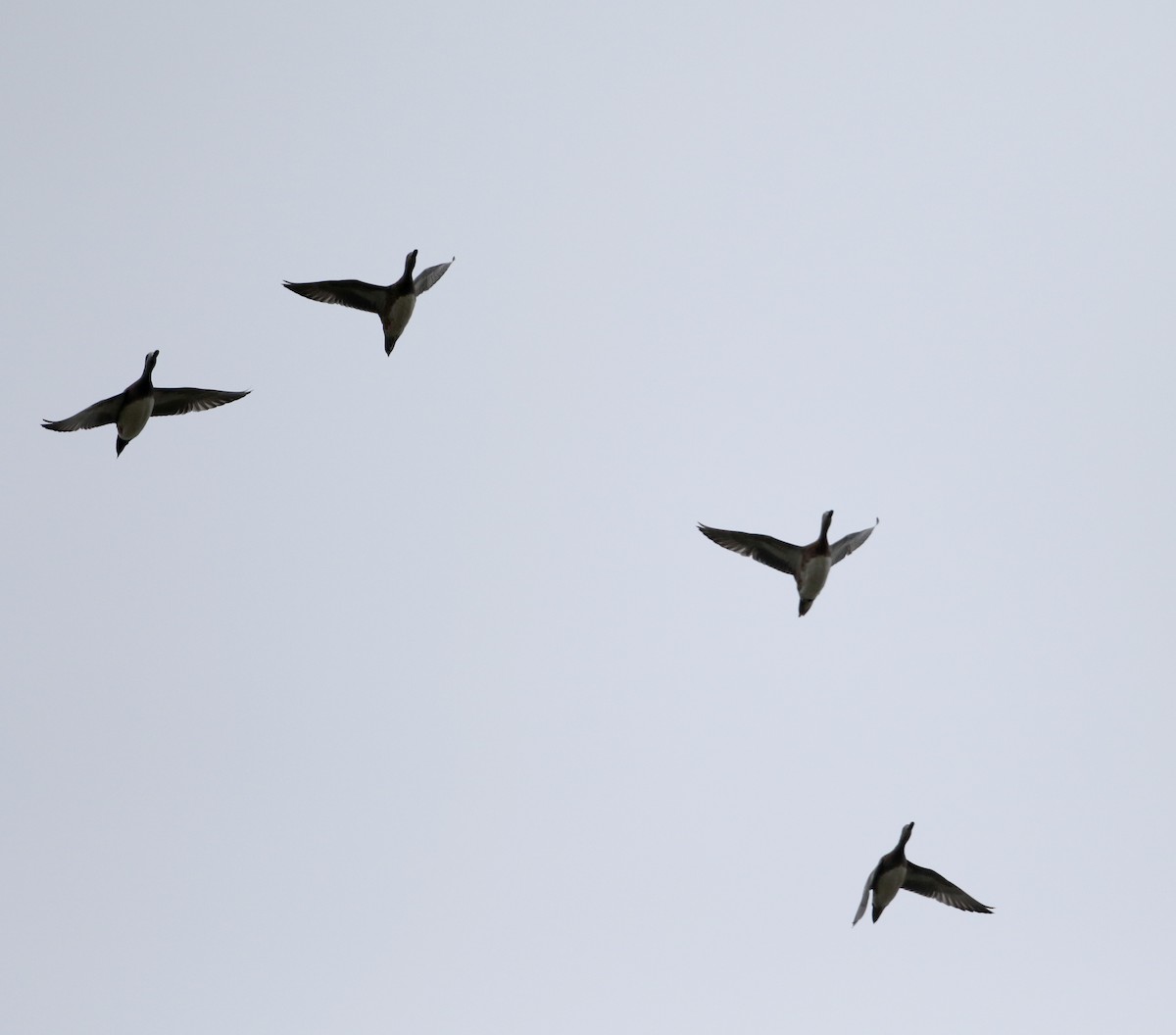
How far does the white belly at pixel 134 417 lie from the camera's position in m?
35.9

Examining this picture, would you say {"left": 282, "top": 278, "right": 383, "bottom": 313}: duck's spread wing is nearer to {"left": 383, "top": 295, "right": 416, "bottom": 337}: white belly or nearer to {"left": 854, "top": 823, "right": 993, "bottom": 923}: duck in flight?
{"left": 383, "top": 295, "right": 416, "bottom": 337}: white belly

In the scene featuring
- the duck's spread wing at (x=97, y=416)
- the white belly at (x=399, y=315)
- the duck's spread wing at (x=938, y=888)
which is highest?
the white belly at (x=399, y=315)

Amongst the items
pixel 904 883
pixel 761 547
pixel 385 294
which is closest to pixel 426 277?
pixel 385 294

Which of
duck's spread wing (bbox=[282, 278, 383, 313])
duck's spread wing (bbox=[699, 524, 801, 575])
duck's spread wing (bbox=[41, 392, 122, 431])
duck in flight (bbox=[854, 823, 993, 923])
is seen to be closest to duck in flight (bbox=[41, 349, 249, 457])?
duck's spread wing (bbox=[41, 392, 122, 431])

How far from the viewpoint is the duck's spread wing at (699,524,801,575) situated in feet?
121

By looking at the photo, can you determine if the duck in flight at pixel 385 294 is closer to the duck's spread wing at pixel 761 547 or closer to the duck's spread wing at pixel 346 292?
the duck's spread wing at pixel 346 292

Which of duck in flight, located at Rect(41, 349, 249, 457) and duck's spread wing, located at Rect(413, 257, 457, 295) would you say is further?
duck's spread wing, located at Rect(413, 257, 457, 295)

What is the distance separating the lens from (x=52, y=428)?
3450 cm

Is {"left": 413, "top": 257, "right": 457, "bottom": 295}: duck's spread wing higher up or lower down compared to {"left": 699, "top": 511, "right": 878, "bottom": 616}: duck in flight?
higher up

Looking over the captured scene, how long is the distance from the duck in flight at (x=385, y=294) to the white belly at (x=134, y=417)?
17.0 feet

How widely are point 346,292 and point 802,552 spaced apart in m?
15.2

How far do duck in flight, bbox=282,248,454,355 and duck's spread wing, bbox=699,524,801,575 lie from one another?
35.0ft

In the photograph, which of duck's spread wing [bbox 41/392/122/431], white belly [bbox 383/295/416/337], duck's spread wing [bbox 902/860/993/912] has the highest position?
white belly [bbox 383/295/416/337]

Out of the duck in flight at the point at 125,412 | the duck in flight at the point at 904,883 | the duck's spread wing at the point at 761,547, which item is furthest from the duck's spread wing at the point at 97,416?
the duck in flight at the point at 904,883
